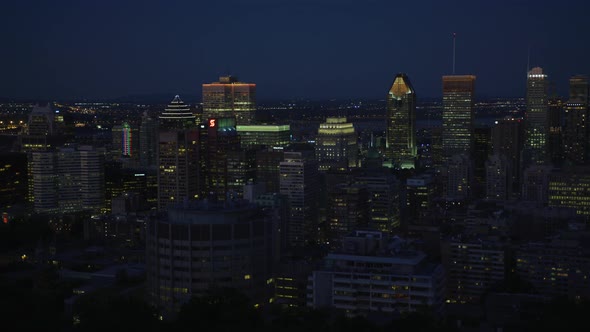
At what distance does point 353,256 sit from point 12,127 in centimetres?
5421

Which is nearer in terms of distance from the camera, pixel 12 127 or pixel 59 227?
pixel 59 227

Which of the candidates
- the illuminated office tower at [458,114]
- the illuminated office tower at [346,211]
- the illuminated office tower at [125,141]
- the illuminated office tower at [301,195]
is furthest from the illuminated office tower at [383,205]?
the illuminated office tower at [125,141]

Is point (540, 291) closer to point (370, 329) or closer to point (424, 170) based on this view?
point (370, 329)

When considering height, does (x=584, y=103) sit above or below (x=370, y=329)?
above

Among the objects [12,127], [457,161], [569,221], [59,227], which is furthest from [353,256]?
[12,127]

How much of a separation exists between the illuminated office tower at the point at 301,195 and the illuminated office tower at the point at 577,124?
26204 mm

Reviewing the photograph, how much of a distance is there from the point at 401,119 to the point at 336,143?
1026 cm

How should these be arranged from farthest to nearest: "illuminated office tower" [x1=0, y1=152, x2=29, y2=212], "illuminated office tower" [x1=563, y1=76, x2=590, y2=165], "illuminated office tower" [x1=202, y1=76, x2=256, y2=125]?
"illuminated office tower" [x1=202, y1=76, x2=256, y2=125]
"illuminated office tower" [x1=563, y1=76, x2=590, y2=165]
"illuminated office tower" [x1=0, y1=152, x2=29, y2=212]

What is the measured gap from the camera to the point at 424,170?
2322 inches

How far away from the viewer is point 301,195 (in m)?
38.4

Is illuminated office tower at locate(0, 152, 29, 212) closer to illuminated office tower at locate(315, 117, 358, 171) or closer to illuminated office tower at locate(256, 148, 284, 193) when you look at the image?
illuminated office tower at locate(256, 148, 284, 193)

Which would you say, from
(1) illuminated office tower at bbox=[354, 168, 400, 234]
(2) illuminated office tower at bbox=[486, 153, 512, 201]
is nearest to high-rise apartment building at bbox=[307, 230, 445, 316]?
(1) illuminated office tower at bbox=[354, 168, 400, 234]

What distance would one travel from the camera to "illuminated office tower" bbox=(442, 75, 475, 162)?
6322 cm

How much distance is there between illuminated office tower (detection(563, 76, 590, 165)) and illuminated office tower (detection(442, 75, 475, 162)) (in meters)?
6.85
